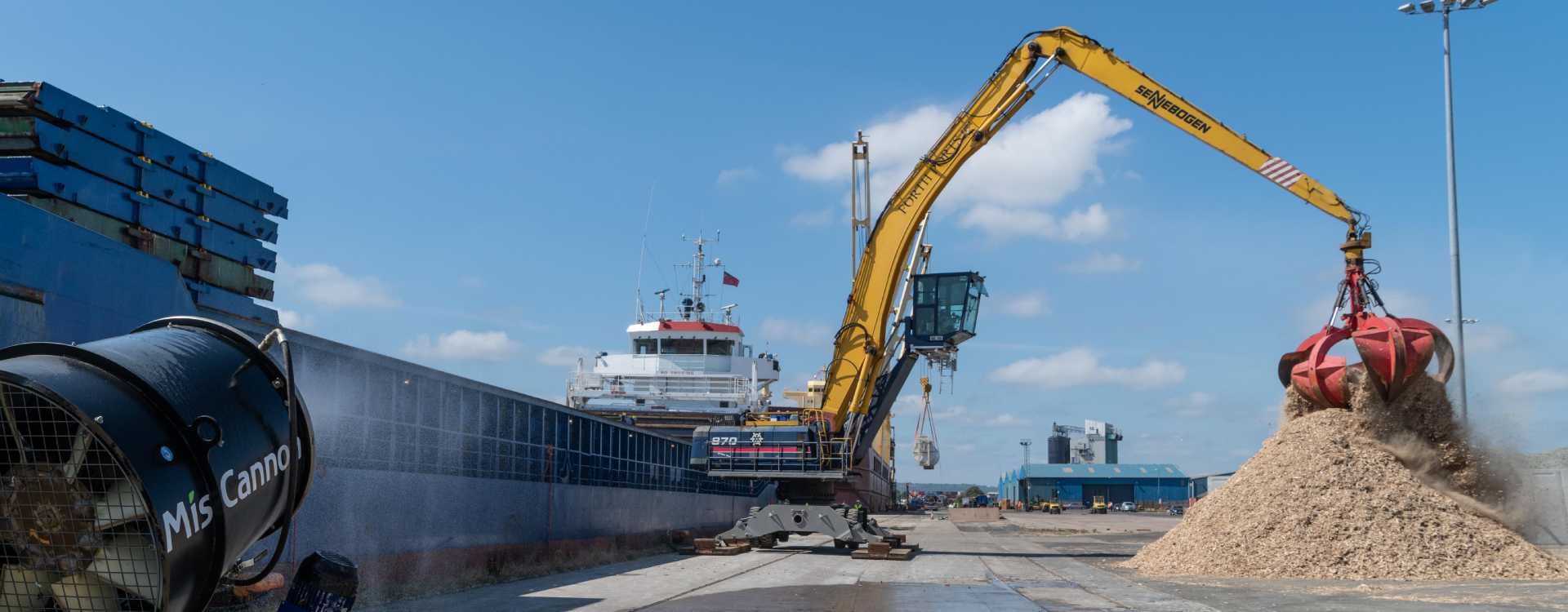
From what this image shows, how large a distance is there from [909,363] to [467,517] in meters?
13.1

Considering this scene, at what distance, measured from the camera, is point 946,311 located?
26562mm

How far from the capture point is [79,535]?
4629 mm

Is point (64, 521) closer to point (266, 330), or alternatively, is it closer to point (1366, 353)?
point (266, 330)

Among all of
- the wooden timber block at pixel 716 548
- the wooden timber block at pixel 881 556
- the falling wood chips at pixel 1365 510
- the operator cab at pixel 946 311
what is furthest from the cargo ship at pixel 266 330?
the falling wood chips at pixel 1365 510

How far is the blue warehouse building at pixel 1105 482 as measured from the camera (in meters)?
115

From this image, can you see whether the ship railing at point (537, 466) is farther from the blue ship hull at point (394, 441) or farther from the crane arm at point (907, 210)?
the crane arm at point (907, 210)

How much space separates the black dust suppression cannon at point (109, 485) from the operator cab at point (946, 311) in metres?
22.3

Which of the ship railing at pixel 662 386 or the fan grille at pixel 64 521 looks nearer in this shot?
the fan grille at pixel 64 521

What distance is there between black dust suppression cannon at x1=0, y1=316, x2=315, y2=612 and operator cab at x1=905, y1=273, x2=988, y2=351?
22348mm

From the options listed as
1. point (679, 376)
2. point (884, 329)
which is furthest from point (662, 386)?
point (884, 329)

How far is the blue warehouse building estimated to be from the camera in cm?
11488

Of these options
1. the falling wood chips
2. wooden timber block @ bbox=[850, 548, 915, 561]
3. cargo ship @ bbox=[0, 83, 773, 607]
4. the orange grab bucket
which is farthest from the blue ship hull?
the orange grab bucket

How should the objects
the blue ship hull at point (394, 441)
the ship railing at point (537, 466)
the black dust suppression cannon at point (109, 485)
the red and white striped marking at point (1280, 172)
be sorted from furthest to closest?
the red and white striped marking at point (1280, 172) → the ship railing at point (537, 466) → the blue ship hull at point (394, 441) → the black dust suppression cannon at point (109, 485)

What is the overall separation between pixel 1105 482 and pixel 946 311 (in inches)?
3866
